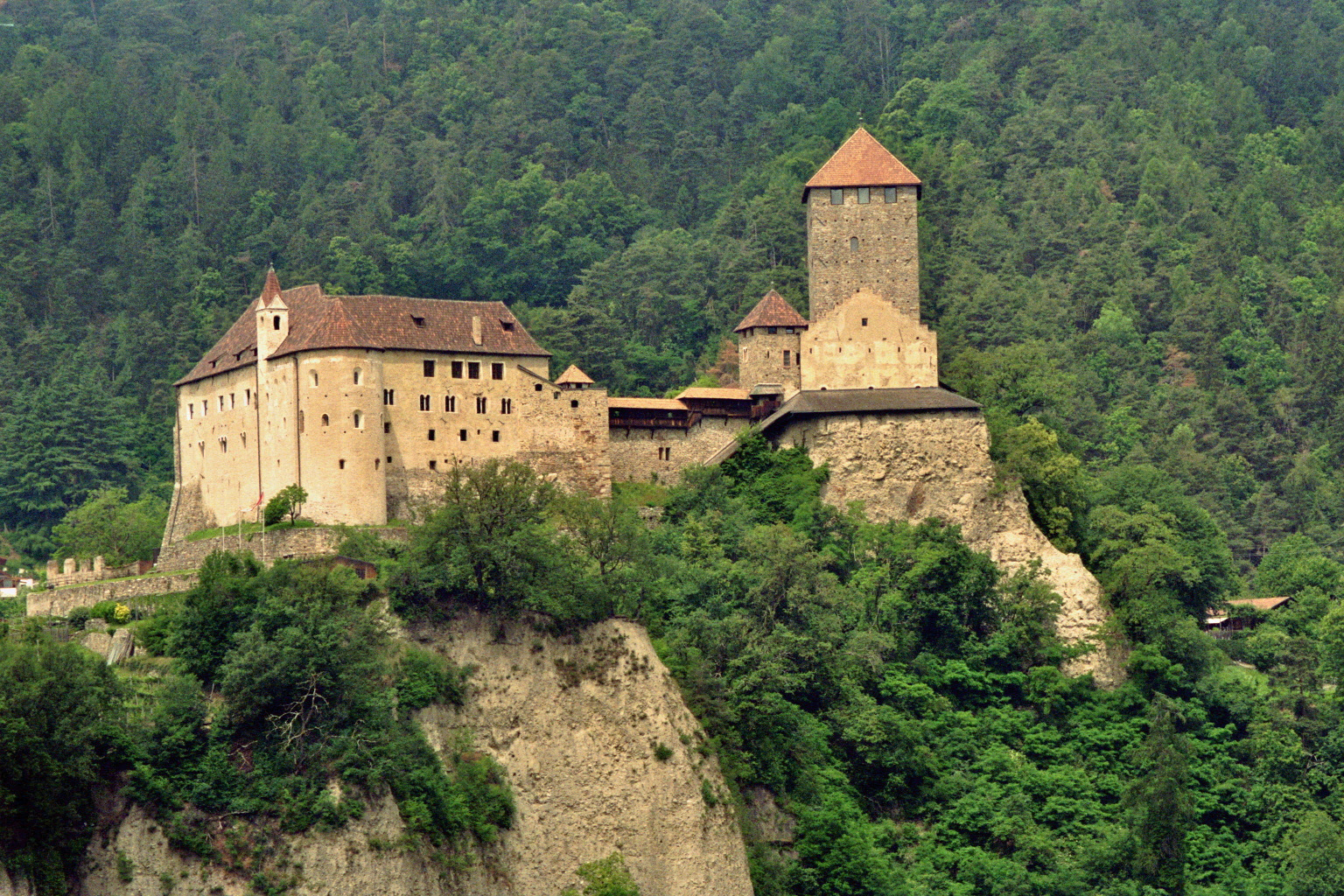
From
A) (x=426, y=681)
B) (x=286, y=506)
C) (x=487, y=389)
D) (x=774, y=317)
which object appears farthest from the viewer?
(x=774, y=317)

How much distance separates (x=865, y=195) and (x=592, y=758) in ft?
81.7

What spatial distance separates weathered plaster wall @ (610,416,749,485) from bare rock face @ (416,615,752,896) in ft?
34.4

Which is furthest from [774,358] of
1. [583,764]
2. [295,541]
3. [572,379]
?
→ [583,764]

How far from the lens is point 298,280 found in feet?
399

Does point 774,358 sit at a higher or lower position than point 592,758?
higher

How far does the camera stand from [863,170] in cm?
8475

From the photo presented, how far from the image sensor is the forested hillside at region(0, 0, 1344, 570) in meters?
117

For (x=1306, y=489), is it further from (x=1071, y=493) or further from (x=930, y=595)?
(x=930, y=595)

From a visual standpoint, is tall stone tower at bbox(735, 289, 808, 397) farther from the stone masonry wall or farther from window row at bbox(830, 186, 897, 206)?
window row at bbox(830, 186, 897, 206)

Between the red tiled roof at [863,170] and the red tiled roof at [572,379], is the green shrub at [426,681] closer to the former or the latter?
the red tiled roof at [572,379]

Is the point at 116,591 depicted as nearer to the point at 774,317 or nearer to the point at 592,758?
the point at 592,758

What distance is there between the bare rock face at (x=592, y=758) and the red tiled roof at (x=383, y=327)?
10642mm

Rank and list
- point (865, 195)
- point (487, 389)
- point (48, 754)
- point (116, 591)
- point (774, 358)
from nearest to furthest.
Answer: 1. point (48, 754)
2. point (116, 591)
3. point (487, 389)
4. point (774, 358)
5. point (865, 195)

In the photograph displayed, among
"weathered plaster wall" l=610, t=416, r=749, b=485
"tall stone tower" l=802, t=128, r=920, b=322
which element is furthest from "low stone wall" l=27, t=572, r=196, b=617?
"tall stone tower" l=802, t=128, r=920, b=322
